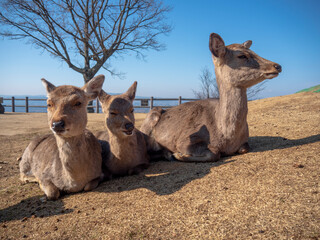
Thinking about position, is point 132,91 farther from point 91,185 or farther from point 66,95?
point 91,185

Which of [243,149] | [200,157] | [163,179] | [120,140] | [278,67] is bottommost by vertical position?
[163,179]

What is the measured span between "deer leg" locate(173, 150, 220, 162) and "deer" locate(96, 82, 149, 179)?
27.0 inches

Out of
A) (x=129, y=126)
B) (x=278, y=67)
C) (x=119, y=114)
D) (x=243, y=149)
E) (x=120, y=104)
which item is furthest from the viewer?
(x=243, y=149)

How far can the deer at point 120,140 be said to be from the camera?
422 centimetres

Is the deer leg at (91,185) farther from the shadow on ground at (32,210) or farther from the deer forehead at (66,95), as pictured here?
the deer forehead at (66,95)

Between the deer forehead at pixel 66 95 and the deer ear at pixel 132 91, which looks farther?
the deer ear at pixel 132 91

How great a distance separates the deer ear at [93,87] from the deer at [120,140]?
1.04ft

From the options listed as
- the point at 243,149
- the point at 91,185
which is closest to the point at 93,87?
the point at 91,185

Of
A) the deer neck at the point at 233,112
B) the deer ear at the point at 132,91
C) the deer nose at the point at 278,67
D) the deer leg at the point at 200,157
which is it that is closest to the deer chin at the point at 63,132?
the deer ear at the point at 132,91

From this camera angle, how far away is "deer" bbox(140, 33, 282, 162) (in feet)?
15.5

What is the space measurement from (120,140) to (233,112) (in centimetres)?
219

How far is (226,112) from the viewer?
194 inches

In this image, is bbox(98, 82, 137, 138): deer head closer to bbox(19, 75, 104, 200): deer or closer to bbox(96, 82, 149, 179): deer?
bbox(96, 82, 149, 179): deer

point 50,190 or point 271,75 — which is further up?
point 271,75
